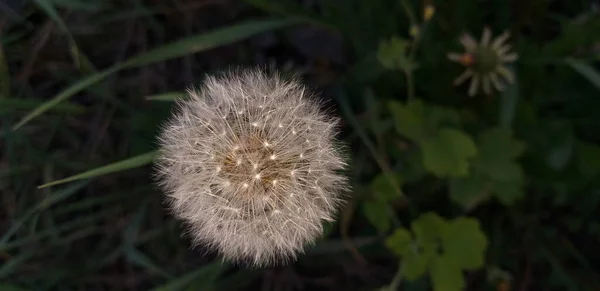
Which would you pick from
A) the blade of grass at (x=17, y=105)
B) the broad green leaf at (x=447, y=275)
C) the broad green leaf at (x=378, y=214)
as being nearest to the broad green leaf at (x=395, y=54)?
the broad green leaf at (x=378, y=214)

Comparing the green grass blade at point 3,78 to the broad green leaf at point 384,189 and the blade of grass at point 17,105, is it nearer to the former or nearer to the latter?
the blade of grass at point 17,105

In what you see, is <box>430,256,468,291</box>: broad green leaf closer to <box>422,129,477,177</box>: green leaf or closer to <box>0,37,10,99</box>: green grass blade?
<box>422,129,477,177</box>: green leaf

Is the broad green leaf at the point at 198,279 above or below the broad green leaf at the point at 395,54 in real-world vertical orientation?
below

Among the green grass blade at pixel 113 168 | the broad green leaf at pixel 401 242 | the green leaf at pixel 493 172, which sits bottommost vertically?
the broad green leaf at pixel 401 242

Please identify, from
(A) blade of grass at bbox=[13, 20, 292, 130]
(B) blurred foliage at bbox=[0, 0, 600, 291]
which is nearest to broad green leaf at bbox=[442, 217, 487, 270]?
(B) blurred foliage at bbox=[0, 0, 600, 291]

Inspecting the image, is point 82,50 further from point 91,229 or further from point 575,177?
point 575,177

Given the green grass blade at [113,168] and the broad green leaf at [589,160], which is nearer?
the green grass blade at [113,168]

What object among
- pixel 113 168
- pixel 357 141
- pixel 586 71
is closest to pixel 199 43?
pixel 113 168

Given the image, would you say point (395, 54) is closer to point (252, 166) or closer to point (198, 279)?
point (252, 166)
